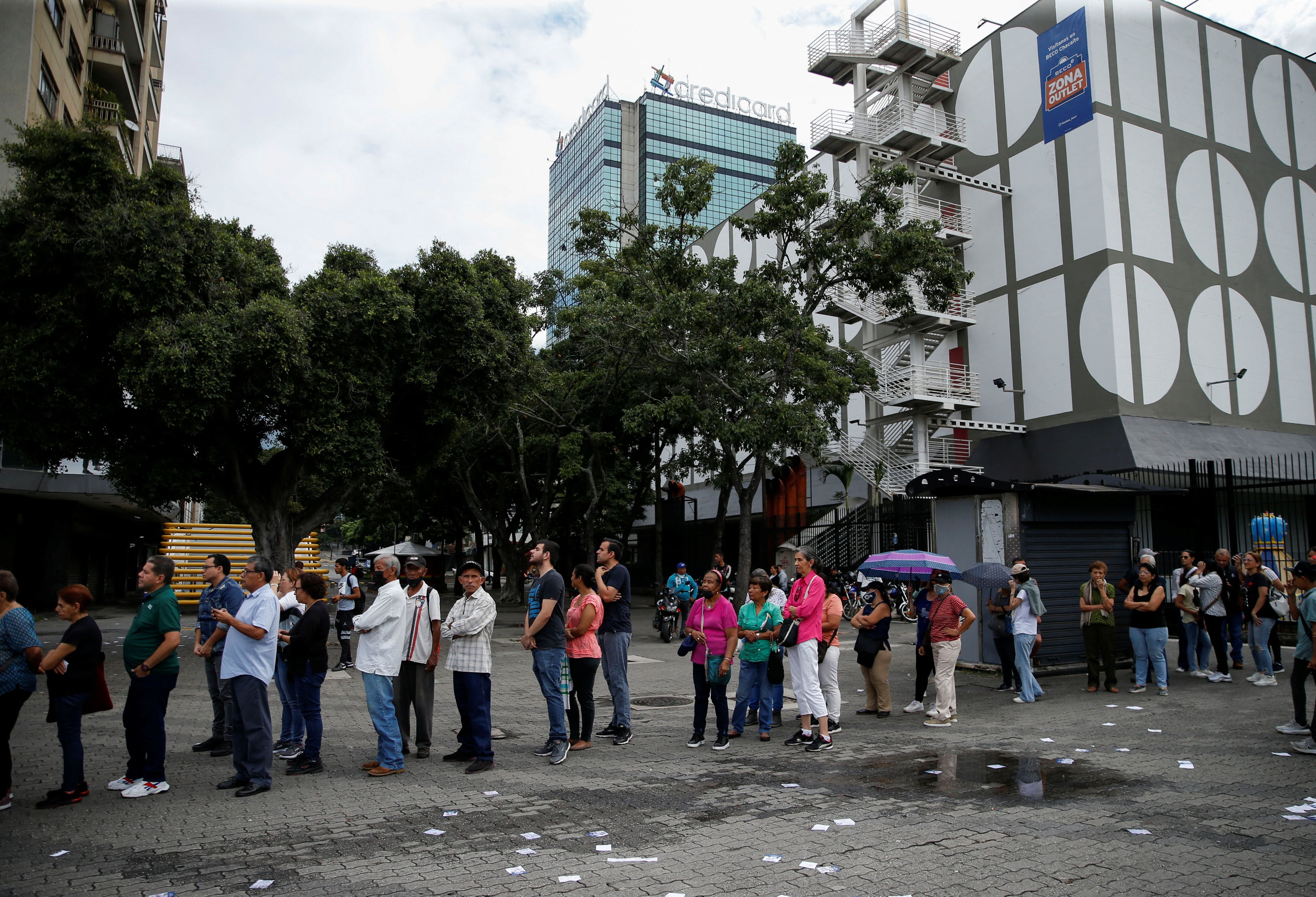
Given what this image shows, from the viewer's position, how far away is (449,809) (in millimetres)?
5988

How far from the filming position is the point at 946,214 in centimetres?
2822

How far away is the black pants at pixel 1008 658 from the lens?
1074 centimetres

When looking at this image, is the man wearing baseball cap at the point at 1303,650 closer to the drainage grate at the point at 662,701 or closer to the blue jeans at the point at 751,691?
the blue jeans at the point at 751,691

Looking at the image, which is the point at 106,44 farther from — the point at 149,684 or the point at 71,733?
the point at 71,733

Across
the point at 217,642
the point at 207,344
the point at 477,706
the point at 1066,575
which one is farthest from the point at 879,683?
the point at 207,344

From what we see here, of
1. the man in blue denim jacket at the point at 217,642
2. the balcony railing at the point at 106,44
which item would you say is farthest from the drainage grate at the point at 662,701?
the balcony railing at the point at 106,44

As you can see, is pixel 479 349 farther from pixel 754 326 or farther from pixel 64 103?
pixel 64 103

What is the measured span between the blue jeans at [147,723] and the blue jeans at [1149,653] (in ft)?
34.5

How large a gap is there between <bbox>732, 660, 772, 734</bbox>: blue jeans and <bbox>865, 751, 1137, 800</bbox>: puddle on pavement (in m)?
1.30

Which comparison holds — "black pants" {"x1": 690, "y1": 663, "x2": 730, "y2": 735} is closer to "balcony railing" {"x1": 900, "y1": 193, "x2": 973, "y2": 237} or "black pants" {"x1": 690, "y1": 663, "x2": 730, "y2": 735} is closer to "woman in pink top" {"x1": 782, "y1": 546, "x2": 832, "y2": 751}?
"woman in pink top" {"x1": 782, "y1": 546, "x2": 832, "y2": 751}

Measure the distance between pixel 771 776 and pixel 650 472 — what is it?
26.1 meters

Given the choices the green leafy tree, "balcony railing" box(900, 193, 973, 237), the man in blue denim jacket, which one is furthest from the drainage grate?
"balcony railing" box(900, 193, 973, 237)

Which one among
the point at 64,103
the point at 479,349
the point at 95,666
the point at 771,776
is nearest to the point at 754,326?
the point at 479,349

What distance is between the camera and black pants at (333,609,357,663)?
14680mm
